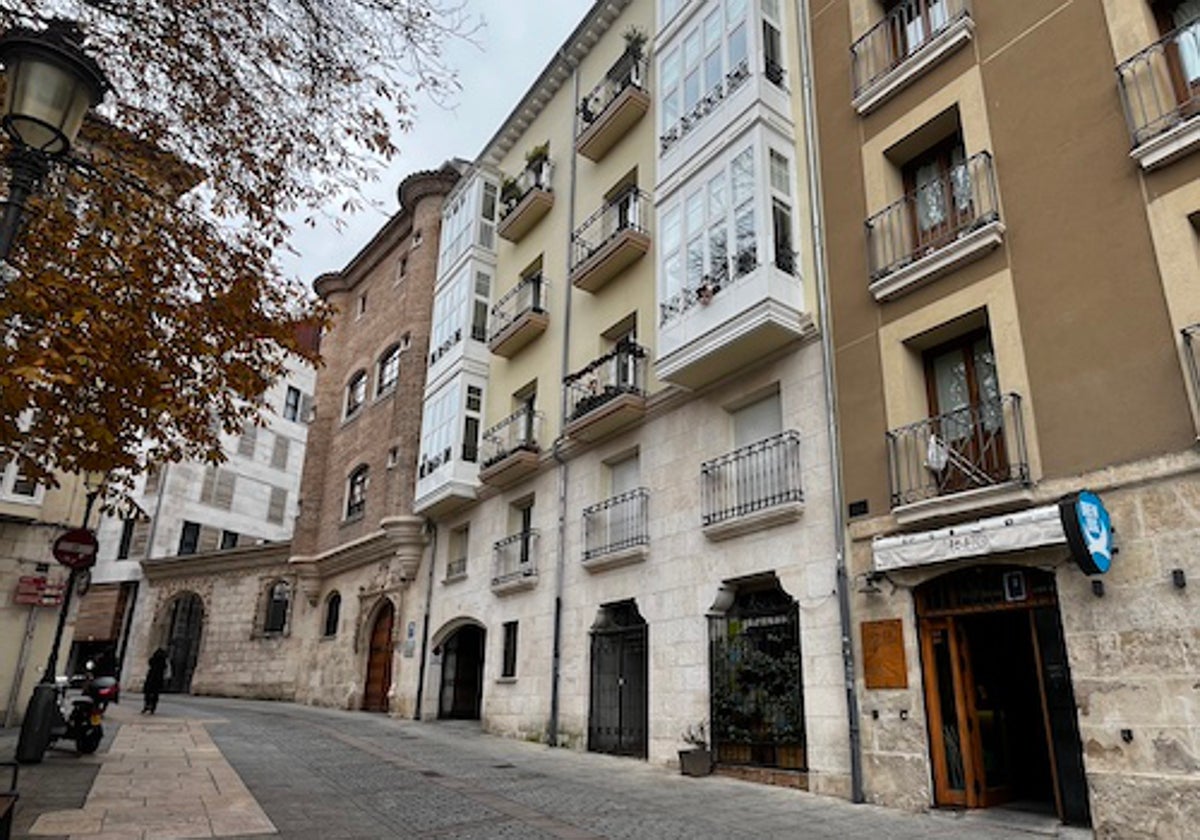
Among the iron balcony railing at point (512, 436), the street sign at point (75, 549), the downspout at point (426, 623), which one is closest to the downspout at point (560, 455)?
the iron balcony railing at point (512, 436)

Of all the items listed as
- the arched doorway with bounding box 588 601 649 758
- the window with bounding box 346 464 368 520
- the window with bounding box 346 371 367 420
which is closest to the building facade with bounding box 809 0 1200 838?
the arched doorway with bounding box 588 601 649 758

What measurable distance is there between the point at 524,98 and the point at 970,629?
54.9 feet

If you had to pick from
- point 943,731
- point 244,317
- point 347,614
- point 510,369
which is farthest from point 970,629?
point 347,614

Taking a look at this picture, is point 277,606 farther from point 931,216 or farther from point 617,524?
point 931,216

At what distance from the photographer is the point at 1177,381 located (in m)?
7.38

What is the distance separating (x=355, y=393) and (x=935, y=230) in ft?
67.3

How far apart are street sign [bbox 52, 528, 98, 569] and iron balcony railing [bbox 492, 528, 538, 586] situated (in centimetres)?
765

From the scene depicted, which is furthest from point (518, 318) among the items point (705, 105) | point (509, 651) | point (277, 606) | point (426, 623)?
point (277, 606)

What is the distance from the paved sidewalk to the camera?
649 centimetres

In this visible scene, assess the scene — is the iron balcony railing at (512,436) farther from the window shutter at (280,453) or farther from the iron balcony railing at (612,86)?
the window shutter at (280,453)

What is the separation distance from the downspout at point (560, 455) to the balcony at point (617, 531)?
33.9 inches

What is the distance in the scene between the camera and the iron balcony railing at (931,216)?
9.58m

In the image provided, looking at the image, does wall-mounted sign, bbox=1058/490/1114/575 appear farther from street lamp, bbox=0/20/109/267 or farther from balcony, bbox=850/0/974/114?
street lamp, bbox=0/20/109/267

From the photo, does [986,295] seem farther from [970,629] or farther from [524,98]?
[524,98]
